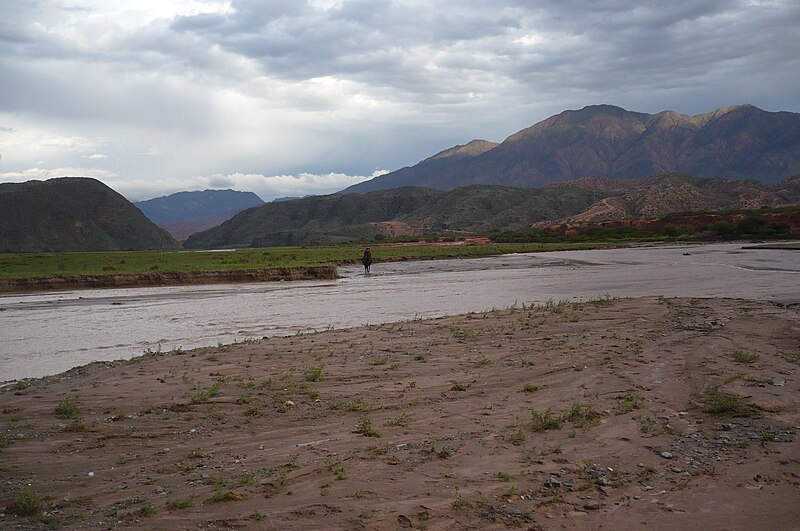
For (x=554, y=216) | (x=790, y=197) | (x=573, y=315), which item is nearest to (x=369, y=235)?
(x=554, y=216)

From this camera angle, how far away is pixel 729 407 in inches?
378

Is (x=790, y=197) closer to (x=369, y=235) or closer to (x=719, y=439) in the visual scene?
(x=369, y=235)

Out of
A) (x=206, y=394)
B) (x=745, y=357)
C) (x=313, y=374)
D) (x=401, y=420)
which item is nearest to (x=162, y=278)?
(x=313, y=374)

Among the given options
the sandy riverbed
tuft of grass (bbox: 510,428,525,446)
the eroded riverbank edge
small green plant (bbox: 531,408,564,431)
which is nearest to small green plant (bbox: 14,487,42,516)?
the sandy riverbed

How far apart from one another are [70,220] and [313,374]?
124 m

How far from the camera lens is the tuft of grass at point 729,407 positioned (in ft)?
31.2

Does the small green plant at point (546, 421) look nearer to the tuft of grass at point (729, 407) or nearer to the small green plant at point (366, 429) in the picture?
the small green plant at point (366, 429)

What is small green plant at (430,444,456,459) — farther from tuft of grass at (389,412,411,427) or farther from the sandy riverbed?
tuft of grass at (389,412,411,427)

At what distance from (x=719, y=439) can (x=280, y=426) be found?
20.2 ft

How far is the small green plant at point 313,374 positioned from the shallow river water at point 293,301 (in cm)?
620

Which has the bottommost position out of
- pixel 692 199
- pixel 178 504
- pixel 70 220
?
pixel 178 504

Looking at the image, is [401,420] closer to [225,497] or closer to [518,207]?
[225,497]

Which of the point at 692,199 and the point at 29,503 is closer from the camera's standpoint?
the point at 29,503

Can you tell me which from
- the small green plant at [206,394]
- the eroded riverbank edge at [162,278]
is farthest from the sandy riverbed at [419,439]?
the eroded riverbank edge at [162,278]
